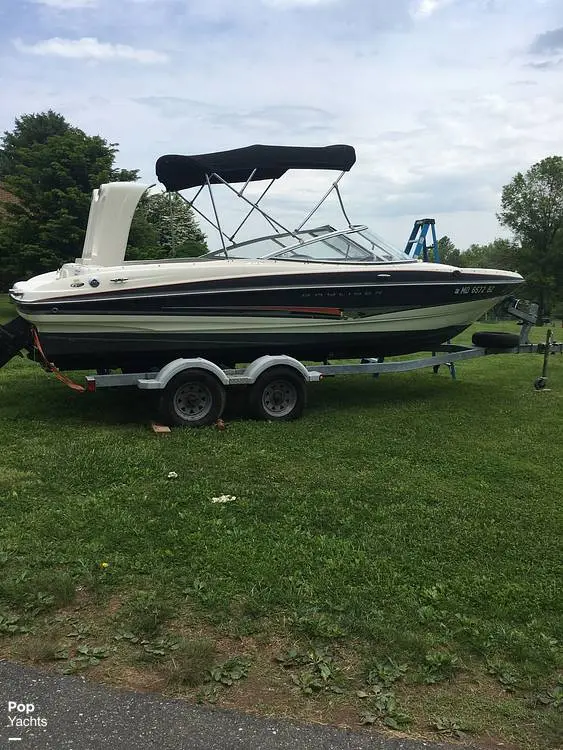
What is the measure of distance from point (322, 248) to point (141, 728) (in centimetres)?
644

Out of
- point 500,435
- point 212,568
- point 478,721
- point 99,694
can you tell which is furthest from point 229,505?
point 500,435

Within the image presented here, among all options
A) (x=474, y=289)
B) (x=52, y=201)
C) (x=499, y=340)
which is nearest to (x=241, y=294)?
(x=474, y=289)

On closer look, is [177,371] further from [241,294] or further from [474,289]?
[474,289]

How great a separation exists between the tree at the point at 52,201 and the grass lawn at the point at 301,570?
55.5 ft

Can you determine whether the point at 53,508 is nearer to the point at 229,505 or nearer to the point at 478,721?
the point at 229,505

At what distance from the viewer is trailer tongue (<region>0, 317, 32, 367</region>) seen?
735cm

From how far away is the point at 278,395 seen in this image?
7.67m

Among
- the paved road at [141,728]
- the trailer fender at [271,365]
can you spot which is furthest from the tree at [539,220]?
the paved road at [141,728]

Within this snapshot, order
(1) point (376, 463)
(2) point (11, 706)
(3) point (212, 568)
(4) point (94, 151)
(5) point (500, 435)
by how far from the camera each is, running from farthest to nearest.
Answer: (4) point (94, 151) < (5) point (500, 435) < (1) point (376, 463) < (3) point (212, 568) < (2) point (11, 706)

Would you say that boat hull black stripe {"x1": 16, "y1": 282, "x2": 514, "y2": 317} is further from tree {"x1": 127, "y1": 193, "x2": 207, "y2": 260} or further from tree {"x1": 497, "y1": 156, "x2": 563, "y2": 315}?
tree {"x1": 497, "y1": 156, "x2": 563, "y2": 315}

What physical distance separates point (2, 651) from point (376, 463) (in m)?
3.68

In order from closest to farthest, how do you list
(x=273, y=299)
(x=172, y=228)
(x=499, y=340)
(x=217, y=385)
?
1. (x=217, y=385)
2. (x=273, y=299)
3. (x=172, y=228)
4. (x=499, y=340)

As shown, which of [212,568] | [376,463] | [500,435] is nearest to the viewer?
[212,568]

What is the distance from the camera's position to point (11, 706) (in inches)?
107
